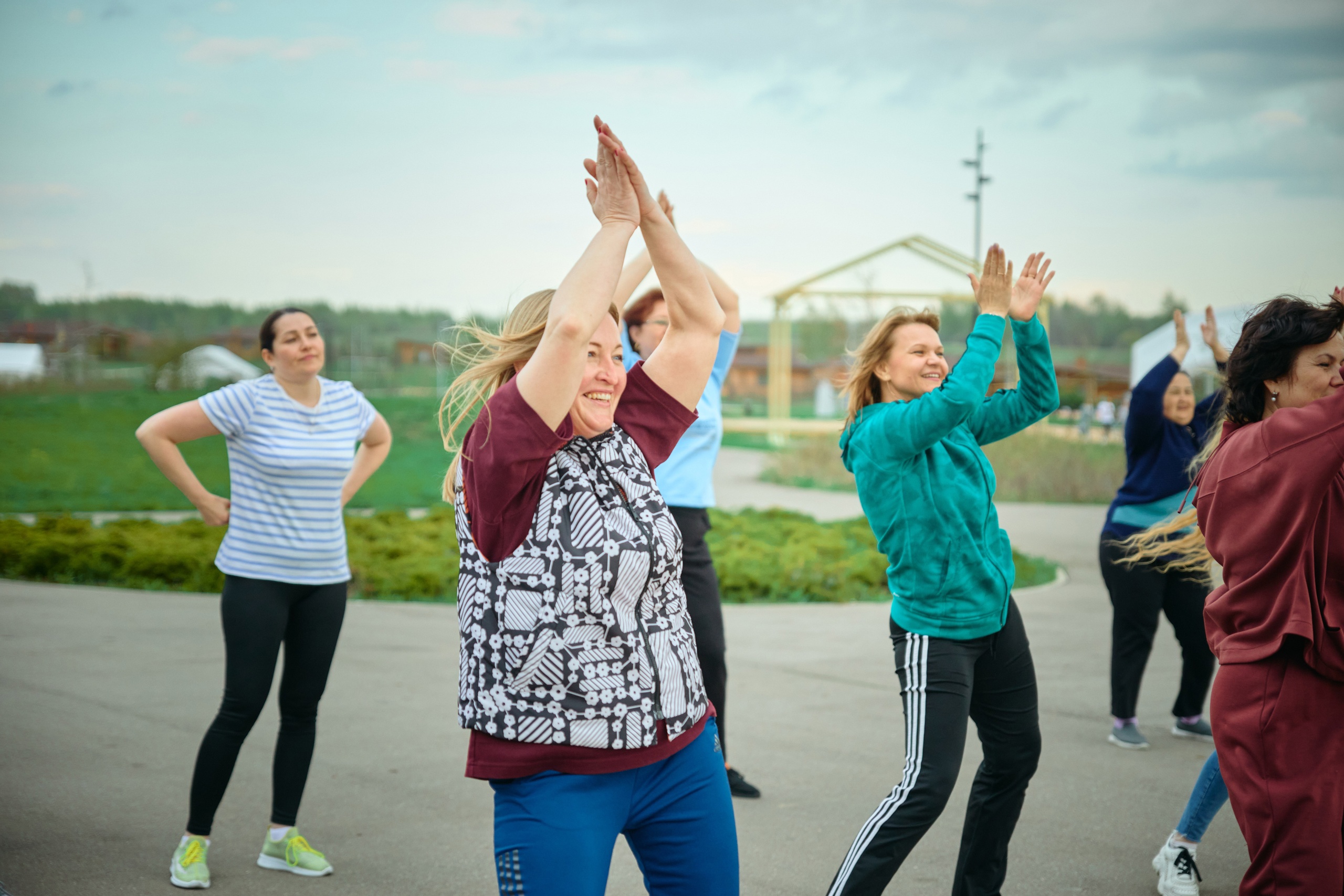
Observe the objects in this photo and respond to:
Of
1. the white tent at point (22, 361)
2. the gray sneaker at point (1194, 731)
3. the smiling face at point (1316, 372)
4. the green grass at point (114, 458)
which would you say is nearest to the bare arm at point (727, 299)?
the smiling face at point (1316, 372)

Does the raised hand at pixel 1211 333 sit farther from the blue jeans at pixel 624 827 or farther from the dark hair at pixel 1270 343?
the blue jeans at pixel 624 827

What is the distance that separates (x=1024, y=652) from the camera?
3449mm

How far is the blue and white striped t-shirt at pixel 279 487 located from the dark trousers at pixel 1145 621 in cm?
380

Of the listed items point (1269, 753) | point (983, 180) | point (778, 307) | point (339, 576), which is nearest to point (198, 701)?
point (339, 576)

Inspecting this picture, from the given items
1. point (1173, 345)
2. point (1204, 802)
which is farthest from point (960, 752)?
point (1173, 345)

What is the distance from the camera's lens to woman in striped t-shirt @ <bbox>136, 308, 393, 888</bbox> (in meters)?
4.00

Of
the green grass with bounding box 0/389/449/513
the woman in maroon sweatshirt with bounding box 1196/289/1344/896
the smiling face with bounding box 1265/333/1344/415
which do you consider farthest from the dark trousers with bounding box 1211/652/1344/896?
the green grass with bounding box 0/389/449/513

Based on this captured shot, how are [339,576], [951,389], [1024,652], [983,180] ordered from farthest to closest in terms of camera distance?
[983,180]
[339,576]
[1024,652]
[951,389]

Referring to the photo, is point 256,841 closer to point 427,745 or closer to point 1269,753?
point 427,745

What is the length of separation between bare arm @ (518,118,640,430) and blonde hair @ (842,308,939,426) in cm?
153

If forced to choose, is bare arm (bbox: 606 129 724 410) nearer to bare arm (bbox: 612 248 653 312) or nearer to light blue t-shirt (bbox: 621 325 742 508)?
bare arm (bbox: 612 248 653 312)

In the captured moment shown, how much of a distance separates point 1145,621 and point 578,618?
14.4 ft

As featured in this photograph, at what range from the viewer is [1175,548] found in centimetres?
432

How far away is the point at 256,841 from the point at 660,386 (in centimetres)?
307
